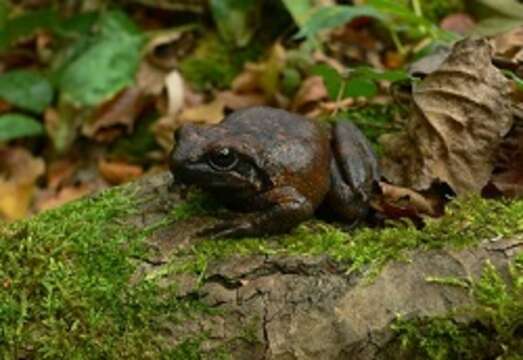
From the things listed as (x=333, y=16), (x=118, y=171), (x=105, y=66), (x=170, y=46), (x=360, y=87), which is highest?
(x=333, y=16)

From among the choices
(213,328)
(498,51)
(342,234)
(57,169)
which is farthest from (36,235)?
(57,169)

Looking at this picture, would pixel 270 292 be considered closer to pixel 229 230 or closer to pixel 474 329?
pixel 229 230

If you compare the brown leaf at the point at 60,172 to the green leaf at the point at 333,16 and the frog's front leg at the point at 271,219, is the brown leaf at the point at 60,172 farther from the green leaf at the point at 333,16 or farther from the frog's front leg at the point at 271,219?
the frog's front leg at the point at 271,219

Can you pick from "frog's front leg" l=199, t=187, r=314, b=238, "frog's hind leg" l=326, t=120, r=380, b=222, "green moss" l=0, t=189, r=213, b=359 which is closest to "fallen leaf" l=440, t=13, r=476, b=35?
"frog's hind leg" l=326, t=120, r=380, b=222

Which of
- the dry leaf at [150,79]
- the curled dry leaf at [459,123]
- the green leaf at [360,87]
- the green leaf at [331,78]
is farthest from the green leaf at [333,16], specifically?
the dry leaf at [150,79]

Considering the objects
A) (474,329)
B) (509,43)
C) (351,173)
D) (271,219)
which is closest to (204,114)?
(509,43)

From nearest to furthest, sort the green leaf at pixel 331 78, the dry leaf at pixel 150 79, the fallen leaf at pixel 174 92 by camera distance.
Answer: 1. the green leaf at pixel 331 78
2. the fallen leaf at pixel 174 92
3. the dry leaf at pixel 150 79
